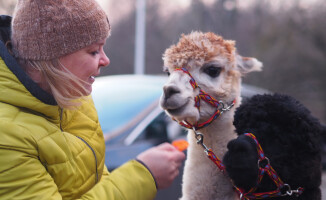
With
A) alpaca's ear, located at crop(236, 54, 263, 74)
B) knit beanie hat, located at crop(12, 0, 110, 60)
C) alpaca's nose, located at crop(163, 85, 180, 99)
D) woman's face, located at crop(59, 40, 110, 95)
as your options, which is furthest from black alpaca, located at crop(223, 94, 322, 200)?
knit beanie hat, located at crop(12, 0, 110, 60)

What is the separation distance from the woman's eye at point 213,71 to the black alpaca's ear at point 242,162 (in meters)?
0.57

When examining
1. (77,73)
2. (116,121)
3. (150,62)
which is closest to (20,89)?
(77,73)

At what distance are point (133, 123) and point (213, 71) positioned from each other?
180 centimetres

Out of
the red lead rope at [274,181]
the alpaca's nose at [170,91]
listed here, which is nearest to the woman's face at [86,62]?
the alpaca's nose at [170,91]

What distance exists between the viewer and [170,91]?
1.92m

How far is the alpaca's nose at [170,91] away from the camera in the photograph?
1910mm

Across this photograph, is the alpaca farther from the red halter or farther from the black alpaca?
the black alpaca

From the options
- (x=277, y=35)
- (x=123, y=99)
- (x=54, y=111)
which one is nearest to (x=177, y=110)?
(x=54, y=111)

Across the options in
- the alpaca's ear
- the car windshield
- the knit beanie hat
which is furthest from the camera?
the car windshield

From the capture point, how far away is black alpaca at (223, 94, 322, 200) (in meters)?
1.58

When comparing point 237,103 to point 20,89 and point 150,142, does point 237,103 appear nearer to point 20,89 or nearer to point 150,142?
point 20,89

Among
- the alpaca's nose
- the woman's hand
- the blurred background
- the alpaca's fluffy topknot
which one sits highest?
the alpaca's fluffy topknot

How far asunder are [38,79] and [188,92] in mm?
769

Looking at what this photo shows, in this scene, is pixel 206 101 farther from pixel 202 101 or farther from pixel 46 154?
pixel 46 154
